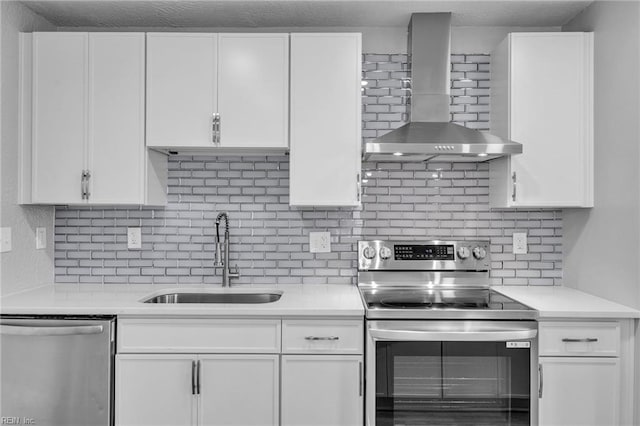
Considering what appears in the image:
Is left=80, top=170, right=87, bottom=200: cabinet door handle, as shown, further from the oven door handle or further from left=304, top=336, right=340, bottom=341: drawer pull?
the oven door handle

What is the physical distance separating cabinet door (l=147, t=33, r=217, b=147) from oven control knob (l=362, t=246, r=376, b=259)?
1.08m

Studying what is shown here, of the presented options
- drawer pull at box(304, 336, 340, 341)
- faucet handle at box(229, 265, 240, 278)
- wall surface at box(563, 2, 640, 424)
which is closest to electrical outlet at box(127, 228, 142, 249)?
faucet handle at box(229, 265, 240, 278)

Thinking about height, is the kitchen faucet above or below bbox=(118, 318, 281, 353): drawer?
above

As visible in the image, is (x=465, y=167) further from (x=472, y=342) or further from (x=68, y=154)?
(x=68, y=154)

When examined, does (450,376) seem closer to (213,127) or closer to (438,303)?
(438,303)

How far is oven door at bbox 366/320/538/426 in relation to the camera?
233 cm

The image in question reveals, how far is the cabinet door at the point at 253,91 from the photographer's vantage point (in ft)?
8.84

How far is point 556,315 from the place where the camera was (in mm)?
2318

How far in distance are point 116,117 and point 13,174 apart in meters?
0.61

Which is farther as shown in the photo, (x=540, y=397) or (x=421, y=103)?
(x=421, y=103)

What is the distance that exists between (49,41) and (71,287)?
1.37m

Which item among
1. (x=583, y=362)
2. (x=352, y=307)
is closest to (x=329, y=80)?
(x=352, y=307)

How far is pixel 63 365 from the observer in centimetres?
234

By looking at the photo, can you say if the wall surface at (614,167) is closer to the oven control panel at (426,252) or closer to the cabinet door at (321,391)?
the oven control panel at (426,252)
